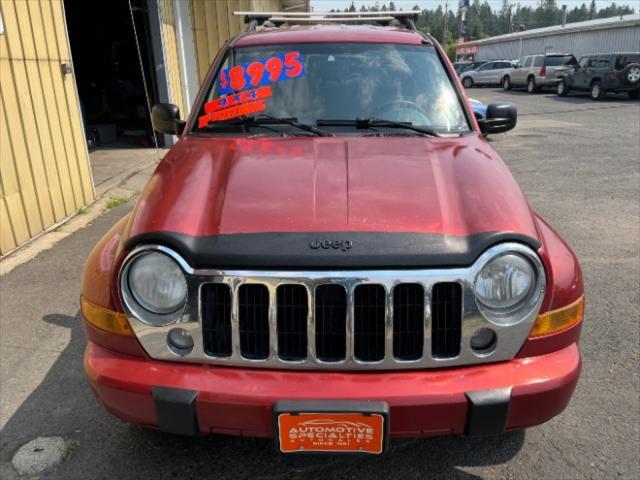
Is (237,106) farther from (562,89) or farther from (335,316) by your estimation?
(562,89)

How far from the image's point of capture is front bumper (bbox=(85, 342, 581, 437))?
1.97 metres

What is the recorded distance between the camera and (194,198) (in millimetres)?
2311

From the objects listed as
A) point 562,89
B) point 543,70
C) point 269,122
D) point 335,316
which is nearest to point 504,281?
point 335,316

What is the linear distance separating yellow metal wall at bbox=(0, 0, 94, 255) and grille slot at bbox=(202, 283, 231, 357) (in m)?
3.94

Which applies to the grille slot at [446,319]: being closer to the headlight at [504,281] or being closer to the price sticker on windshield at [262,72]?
the headlight at [504,281]

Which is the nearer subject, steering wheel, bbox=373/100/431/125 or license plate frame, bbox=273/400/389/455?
license plate frame, bbox=273/400/389/455

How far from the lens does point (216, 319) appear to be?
2.06 meters

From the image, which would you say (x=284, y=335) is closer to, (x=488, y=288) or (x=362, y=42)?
(x=488, y=288)

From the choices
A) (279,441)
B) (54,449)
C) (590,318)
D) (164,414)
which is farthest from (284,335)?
(590,318)

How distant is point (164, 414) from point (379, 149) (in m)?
1.58

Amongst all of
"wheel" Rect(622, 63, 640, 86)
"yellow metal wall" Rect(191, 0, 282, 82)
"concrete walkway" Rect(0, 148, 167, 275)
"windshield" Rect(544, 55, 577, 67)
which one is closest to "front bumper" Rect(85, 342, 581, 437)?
"concrete walkway" Rect(0, 148, 167, 275)

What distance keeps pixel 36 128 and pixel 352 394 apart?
5.21m

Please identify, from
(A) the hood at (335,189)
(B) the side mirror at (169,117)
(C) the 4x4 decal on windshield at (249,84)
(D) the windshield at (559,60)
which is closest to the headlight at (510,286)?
(A) the hood at (335,189)

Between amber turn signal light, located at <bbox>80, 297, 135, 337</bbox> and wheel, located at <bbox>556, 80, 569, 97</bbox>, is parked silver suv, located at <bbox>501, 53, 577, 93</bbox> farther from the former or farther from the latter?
amber turn signal light, located at <bbox>80, 297, 135, 337</bbox>
